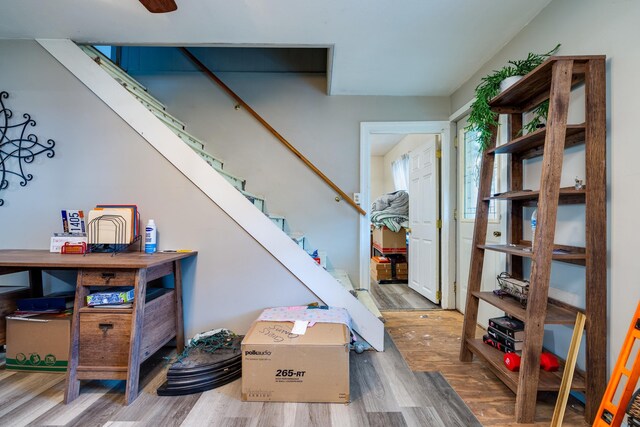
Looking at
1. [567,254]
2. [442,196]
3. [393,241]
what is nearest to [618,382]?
[567,254]

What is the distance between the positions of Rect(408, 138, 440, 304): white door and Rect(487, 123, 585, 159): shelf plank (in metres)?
1.24

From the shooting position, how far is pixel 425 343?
6.96 ft

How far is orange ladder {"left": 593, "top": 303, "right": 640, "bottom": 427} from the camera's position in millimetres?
981

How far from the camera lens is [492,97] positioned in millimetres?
1761

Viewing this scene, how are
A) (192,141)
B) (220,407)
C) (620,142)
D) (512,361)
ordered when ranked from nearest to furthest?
(620,142)
(220,407)
(512,361)
(192,141)

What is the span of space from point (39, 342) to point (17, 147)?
1.38 m

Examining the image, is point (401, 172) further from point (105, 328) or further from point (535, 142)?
point (105, 328)

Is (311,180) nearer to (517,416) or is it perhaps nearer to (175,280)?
(175,280)

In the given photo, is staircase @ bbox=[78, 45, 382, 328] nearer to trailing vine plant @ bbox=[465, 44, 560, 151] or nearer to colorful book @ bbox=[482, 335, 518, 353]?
colorful book @ bbox=[482, 335, 518, 353]

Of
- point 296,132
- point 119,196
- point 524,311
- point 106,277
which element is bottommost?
point 524,311

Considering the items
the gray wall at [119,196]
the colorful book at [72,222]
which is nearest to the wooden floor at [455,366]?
the gray wall at [119,196]

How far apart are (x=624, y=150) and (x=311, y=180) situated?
2.21 meters

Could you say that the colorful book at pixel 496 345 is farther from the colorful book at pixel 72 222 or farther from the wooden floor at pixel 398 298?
the colorful book at pixel 72 222

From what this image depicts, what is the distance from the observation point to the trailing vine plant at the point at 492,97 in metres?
1.62
